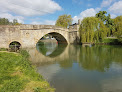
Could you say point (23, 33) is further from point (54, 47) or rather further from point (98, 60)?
point (98, 60)

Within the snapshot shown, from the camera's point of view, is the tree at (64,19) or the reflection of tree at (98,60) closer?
the reflection of tree at (98,60)

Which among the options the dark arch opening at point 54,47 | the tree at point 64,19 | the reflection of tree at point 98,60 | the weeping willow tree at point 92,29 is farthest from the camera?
the tree at point 64,19

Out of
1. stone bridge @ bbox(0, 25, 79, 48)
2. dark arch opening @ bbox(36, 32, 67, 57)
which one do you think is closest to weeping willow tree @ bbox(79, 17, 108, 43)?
dark arch opening @ bbox(36, 32, 67, 57)

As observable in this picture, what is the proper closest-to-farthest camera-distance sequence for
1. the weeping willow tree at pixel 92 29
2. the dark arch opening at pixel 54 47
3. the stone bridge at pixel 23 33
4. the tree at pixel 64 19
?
the dark arch opening at pixel 54 47, the stone bridge at pixel 23 33, the weeping willow tree at pixel 92 29, the tree at pixel 64 19

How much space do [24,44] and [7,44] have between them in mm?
3109

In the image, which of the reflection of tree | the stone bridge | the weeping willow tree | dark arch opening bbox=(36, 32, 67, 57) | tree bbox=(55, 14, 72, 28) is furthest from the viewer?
tree bbox=(55, 14, 72, 28)

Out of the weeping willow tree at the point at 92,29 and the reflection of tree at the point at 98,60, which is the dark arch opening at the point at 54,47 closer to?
the reflection of tree at the point at 98,60

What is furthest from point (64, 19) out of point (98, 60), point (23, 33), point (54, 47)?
point (98, 60)

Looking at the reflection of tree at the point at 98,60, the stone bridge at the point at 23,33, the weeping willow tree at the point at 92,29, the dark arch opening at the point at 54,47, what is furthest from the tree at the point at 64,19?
the reflection of tree at the point at 98,60

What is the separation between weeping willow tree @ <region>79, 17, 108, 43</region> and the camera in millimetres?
23750

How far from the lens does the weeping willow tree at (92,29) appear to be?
23750 mm

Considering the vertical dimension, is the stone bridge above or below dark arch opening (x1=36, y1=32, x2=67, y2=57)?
above

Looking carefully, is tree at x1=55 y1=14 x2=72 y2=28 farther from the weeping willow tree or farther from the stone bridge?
the weeping willow tree

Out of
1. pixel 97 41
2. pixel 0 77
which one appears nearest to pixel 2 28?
pixel 0 77
